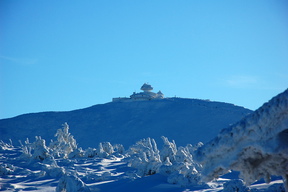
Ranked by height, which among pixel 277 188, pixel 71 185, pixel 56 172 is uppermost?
pixel 56 172

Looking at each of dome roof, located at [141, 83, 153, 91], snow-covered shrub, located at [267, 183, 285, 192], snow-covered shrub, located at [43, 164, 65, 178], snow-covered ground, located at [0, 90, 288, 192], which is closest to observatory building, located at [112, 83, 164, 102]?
dome roof, located at [141, 83, 153, 91]

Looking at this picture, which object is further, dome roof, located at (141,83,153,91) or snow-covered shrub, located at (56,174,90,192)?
dome roof, located at (141,83,153,91)

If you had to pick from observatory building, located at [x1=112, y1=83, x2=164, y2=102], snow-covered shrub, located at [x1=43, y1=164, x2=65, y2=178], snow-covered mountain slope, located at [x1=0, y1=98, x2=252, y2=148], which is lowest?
snow-covered shrub, located at [x1=43, y1=164, x2=65, y2=178]

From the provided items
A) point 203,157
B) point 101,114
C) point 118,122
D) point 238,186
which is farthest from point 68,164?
point 101,114

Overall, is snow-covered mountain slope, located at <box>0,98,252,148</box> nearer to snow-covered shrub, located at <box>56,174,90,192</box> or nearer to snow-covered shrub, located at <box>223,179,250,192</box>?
snow-covered shrub, located at <box>56,174,90,192</box>

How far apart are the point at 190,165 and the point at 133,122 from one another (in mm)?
32487

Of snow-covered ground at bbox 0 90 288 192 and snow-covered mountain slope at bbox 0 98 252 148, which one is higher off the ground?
snow-covered mountain slope at bbox 0 98 252 148

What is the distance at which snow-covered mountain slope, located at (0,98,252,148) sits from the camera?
43406 millimetres

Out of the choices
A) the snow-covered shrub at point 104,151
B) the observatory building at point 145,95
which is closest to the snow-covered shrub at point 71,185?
the snow-covered shrub at point 104,151

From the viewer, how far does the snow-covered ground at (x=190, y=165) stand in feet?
21.9

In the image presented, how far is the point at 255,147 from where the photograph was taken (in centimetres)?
679

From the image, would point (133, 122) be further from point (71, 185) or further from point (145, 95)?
point (71, 185)

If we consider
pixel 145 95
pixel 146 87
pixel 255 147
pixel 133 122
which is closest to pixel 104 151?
pixel 133 122

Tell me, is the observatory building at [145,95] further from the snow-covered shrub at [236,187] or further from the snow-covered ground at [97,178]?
the snow-covered shrub at [236,187]
